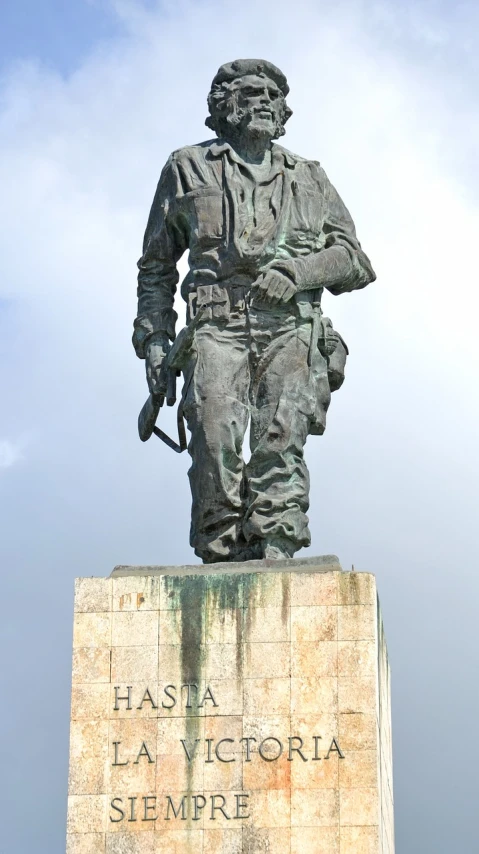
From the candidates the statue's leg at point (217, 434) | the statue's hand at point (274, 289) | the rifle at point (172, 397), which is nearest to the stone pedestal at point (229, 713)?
the statue's leg at point (217, 434)

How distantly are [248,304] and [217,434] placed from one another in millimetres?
1384

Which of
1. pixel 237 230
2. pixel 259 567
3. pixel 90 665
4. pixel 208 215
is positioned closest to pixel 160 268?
pixel 208 215

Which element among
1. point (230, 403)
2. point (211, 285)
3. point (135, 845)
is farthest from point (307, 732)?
point (211, 285)

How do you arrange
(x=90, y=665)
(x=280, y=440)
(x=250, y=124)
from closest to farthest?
(x=90, y=665) < (x=280, y=440) < (x=250, y=124)

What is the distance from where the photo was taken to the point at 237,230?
65.9 ft

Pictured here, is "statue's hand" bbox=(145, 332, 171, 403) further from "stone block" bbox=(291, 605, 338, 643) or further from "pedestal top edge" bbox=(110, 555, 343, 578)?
"stone block" bbox=(291, 605, 338, 643)

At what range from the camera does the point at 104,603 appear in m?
18.9

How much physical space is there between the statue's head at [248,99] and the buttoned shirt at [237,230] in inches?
10.2

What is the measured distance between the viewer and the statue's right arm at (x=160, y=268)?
20703 mm

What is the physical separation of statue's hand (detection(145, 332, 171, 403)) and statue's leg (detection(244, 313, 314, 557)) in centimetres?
104

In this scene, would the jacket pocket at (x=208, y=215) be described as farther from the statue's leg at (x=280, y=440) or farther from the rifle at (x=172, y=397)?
the statue's leg at (x=280, y=440)

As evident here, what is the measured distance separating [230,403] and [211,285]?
1.28 m

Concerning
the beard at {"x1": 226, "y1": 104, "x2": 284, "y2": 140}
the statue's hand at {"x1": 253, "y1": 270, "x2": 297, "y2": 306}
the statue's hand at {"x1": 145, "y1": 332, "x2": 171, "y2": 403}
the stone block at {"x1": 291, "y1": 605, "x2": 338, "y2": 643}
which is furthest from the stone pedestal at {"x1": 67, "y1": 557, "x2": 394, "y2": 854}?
the beard at {"x1": 226, "y1": 104, "x2": 284, "y2": 140}

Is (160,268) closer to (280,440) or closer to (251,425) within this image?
(251,425)
